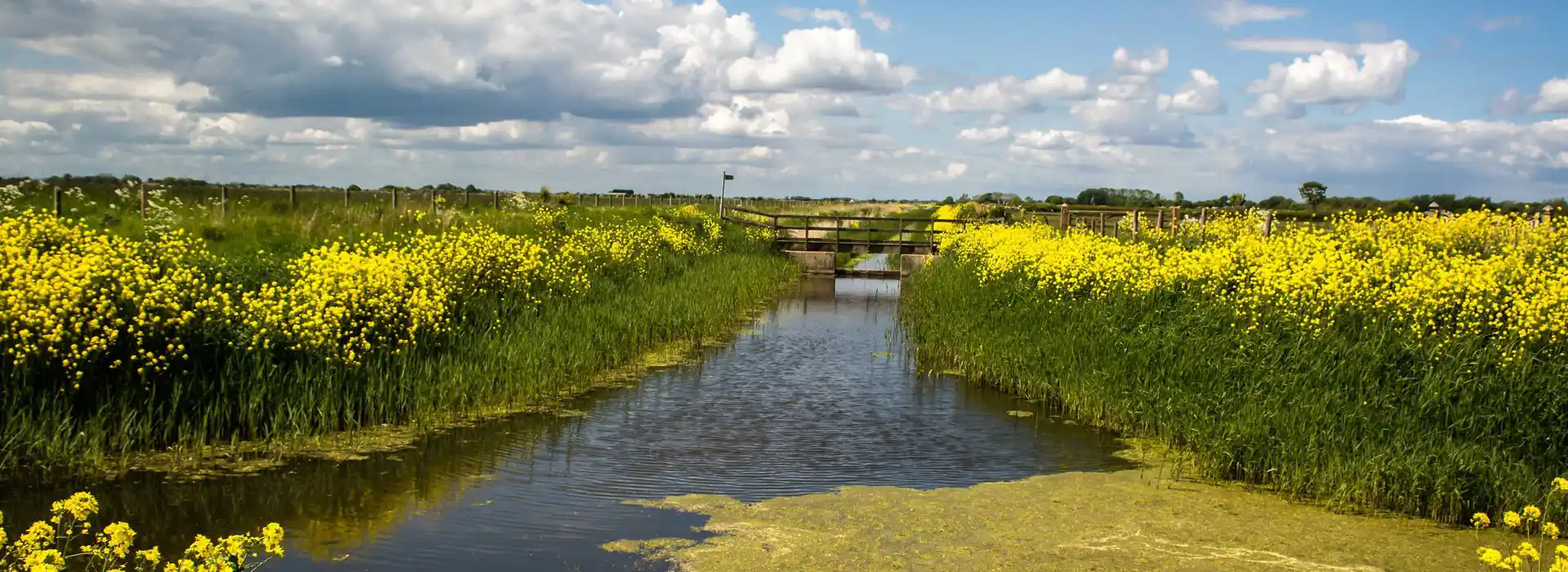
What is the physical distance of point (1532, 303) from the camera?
9.98 m

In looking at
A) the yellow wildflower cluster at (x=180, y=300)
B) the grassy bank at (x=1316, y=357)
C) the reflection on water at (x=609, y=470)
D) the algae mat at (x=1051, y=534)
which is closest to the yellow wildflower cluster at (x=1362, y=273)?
the grassy bank at (x=1316, y=357)

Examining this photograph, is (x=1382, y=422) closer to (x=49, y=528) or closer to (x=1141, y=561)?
(x=1141, y=561)

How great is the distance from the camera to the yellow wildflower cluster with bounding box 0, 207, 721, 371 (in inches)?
Answer: 346

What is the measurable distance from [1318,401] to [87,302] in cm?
1047

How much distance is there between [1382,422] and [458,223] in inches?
717

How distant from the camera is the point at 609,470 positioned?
9.52 m

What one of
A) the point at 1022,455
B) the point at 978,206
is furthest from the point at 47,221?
the point at 978,206

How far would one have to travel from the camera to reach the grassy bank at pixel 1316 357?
27.9 ft

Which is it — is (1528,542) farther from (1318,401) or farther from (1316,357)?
(1316,357)

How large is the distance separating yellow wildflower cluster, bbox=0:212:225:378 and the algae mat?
15.2 feet

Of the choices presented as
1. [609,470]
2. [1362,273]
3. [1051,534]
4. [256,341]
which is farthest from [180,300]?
[1362,273]

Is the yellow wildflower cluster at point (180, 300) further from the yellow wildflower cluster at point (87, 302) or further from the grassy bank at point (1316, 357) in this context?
the grassy bank at point (1316, 357)

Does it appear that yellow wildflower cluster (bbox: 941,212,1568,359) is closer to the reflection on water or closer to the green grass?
the green grass

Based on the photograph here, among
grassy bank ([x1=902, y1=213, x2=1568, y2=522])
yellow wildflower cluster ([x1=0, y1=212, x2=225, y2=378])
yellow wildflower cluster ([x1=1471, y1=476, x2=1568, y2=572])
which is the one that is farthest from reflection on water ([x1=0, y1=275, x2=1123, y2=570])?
yellow wildflower cluster ([x1=1471, y1=476, x2=1568, y2=572])
